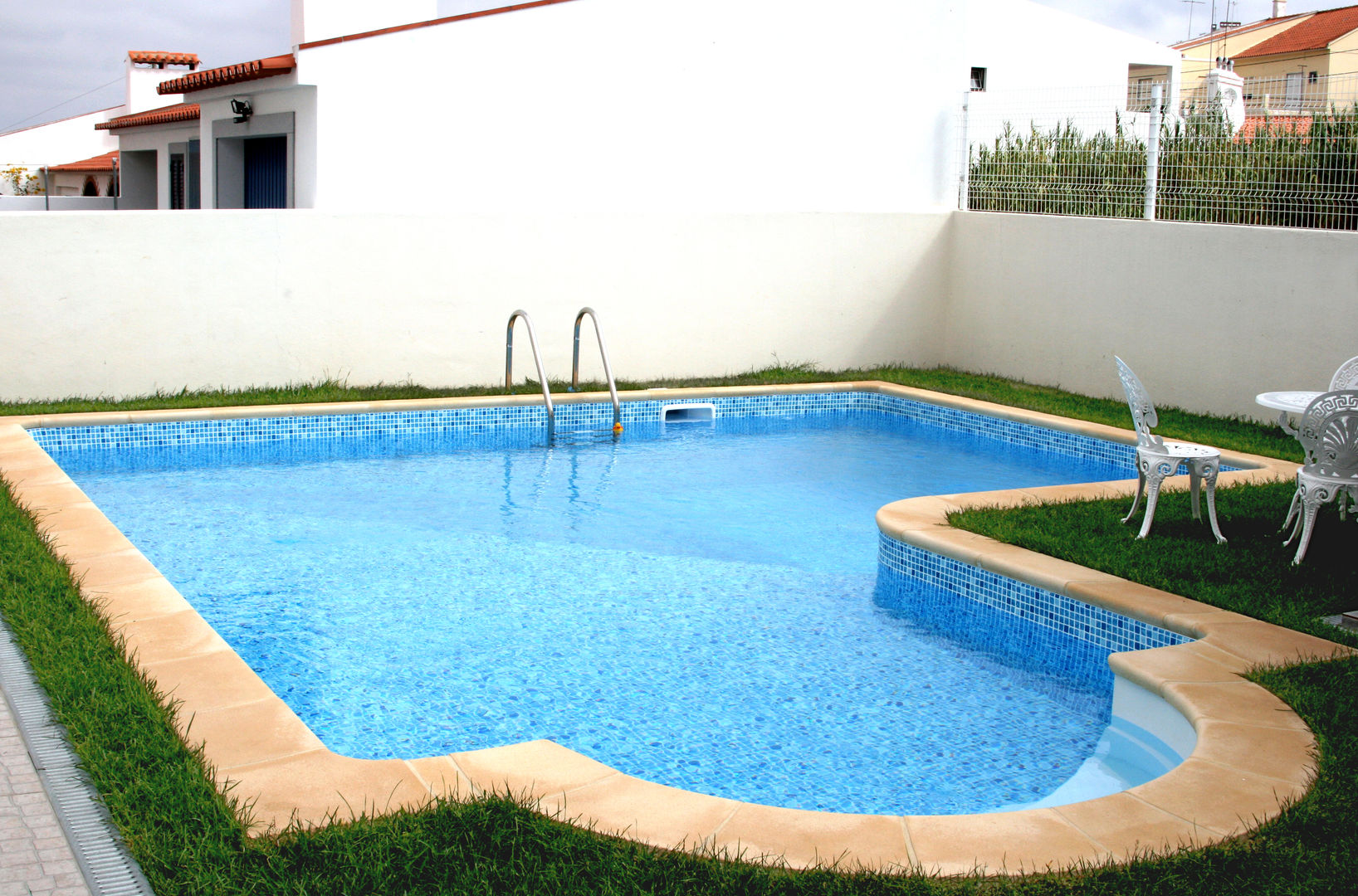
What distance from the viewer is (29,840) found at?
3074 mm

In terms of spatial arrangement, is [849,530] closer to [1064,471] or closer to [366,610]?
[1064,471]

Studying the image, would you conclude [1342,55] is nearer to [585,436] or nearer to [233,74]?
[233,74]

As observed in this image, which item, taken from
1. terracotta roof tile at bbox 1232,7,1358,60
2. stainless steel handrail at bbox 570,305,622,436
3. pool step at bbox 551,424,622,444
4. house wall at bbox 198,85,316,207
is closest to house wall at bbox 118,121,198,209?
house wall at bbox 198,85,316,207

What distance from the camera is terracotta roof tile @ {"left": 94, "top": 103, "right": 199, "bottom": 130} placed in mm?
16312

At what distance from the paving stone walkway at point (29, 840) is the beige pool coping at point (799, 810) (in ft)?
1.41

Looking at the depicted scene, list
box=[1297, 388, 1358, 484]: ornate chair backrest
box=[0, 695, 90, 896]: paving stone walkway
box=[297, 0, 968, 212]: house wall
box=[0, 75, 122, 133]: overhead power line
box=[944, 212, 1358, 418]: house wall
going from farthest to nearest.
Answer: box=[0, 75, 122, 133]: overhead power line < box=[297, 0, 968, 212]: house wall < box=[944, 212, 1358, 418]: house wall < box=[1297, 388, 1358, 484]: ornate chair backrest < box=[0, 695, 90, 896]: paving stone walkway

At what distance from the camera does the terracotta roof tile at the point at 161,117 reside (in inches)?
642

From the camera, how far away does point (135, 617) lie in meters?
4.72

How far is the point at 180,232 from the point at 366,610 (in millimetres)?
5603

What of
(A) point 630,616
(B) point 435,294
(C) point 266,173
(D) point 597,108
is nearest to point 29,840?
(A) point 630,616

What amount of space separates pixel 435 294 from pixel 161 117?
345 inches

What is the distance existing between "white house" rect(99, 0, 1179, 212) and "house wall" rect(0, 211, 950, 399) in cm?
49

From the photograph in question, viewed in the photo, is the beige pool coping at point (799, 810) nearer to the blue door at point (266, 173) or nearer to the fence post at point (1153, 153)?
the fence post at point (1153, 153)

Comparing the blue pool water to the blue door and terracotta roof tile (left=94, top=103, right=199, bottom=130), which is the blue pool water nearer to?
the blue door
